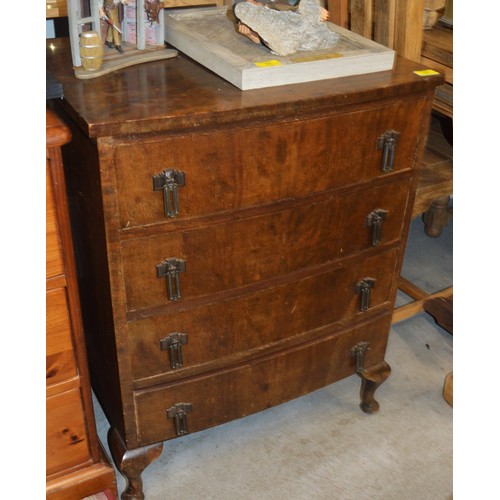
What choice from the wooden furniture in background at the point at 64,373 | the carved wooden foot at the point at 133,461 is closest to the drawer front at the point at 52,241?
the wooden furniture in background at the point at 64,373

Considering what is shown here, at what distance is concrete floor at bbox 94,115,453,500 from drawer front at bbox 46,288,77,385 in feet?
1.70

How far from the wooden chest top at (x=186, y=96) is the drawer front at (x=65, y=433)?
0.66 m

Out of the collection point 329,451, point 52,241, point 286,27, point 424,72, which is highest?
point 286,27

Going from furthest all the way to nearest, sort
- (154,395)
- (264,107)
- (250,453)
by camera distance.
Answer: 1. (250,453)
2. (154,395)
3. (264,107)

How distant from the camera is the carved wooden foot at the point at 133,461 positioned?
1.66 metres

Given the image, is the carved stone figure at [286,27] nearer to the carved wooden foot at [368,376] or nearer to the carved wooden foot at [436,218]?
the carved wooden foot at [368,376]

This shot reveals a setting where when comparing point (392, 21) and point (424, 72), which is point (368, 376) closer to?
point (424, 72)

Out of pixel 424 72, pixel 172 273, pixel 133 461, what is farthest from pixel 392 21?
pixel 133 461

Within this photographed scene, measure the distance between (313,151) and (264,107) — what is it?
7.3 inches

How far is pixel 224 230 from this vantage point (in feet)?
4.68

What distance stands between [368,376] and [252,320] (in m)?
0.53

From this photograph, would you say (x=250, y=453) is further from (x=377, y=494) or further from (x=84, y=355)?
(x=84, y=355)

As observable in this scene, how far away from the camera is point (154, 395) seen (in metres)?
1.58
